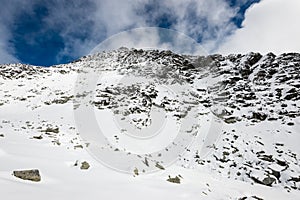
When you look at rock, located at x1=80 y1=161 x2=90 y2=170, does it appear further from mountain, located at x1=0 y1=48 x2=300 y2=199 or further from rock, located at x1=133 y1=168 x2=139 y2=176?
rock, located at x1=133 y1=168 x2=139 y2=176

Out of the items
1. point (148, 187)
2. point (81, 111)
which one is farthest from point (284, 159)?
point (81, 111)

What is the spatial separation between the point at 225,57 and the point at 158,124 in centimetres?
3141

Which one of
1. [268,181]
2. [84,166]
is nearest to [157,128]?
[268,181]

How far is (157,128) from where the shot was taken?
23.9 meters

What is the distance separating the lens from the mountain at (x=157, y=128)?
650 cm

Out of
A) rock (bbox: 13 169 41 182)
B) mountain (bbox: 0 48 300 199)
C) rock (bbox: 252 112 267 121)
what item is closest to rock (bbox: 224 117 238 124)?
mountain (bbox: 0 48 300 199)

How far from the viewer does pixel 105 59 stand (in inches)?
2391

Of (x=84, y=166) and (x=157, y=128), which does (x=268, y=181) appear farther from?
(x=84, y=166)

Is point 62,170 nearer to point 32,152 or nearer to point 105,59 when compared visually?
point 32,152

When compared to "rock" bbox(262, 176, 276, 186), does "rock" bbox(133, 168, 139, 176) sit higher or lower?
lower

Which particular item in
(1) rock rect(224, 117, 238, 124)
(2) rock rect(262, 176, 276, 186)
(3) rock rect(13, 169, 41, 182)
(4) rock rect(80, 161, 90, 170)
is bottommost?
(3) rock rect(13, 169, 41, 182)

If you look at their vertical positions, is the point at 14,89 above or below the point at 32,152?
above

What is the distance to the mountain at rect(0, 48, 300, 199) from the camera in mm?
6504

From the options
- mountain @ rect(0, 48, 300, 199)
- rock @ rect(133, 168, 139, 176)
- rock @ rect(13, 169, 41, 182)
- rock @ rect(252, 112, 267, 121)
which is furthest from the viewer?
rock @ rect(252, 112, 267, 121)
